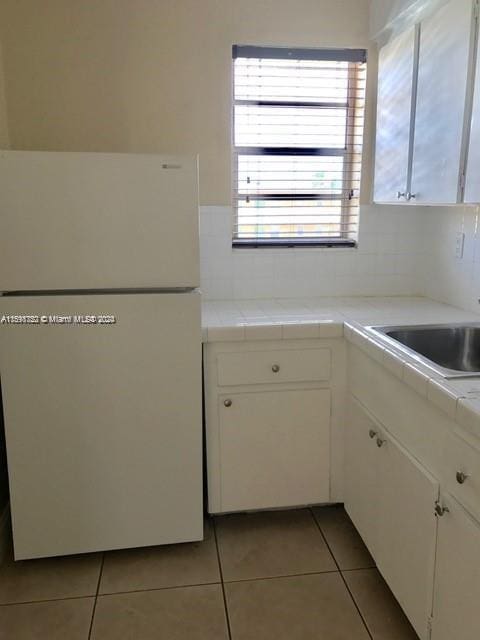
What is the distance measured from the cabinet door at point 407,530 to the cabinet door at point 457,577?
47 millimetres

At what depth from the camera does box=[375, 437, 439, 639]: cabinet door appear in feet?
4.68

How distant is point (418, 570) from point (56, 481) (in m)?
1.27

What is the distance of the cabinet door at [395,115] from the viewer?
2.05 metres

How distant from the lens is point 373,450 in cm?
181

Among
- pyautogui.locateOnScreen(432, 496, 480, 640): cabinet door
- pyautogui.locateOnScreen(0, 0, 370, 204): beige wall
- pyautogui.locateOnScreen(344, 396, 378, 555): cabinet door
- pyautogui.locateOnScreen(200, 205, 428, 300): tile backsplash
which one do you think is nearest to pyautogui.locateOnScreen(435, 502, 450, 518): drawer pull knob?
pyautogui.locateOnScreen(432, 496, 480, 640): cabinet door

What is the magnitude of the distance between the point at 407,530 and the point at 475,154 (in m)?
1.21

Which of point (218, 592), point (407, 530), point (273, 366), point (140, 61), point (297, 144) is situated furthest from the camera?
point (297, 144)

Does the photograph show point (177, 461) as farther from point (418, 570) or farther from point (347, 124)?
point (347, 124)

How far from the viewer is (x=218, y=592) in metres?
1.83

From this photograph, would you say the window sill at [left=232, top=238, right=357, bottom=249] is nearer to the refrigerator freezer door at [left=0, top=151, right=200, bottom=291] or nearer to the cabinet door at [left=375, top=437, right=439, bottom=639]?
the refrigerator freezer door at [left=0, top=151, right=200, bottom=291]

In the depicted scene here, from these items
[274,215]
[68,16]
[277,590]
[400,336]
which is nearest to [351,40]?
[274,215]

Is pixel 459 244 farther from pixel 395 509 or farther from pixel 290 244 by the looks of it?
pixel 395 509

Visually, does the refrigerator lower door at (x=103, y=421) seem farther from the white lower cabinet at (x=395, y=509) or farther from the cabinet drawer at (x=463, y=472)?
the cabinet drawer at (x=463, y=472)

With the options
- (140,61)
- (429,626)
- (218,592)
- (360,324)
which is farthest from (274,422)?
(140,61)
